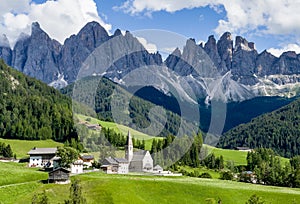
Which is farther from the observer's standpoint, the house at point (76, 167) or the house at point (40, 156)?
the house at point (40, 156)

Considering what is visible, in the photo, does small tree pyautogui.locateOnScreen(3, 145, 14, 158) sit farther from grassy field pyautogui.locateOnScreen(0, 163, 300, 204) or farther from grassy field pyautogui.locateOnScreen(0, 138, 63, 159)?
grassy field pyautogui.locateOnScreen(0, 163, 300, 204)

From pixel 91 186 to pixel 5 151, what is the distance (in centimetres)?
6544

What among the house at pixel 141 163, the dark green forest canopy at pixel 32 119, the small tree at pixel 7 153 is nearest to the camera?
the house at pixel 141 163

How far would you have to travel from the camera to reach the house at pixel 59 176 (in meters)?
83.3

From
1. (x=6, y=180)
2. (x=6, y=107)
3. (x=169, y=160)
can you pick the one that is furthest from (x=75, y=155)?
(x=6, y=107)

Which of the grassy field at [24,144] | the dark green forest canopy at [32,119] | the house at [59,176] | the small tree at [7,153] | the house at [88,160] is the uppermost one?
the dark green forest canopy at [32,119]

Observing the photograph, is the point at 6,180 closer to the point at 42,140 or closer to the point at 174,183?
the point at 174,183

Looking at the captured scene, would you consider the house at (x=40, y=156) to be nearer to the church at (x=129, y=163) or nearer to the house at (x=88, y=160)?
the house at (x=88, y=160)

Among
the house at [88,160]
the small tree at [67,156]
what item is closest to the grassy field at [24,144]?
the house at [88,160]

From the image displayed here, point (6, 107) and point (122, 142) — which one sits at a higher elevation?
point (6, 107)

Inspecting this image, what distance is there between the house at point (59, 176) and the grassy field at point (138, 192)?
2534 millimetres

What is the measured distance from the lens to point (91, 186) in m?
79.4

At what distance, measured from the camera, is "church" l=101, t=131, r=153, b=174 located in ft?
369

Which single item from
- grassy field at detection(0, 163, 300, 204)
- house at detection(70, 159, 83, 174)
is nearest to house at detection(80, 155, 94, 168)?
house at detection(70, 159, 83, 174)
